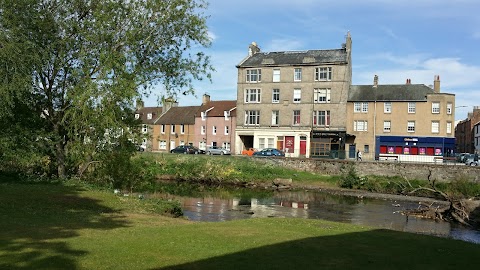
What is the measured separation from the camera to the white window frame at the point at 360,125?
67375 mm

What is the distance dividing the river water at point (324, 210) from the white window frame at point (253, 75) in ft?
104

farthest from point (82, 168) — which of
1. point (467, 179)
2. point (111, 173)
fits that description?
point (467, 179)

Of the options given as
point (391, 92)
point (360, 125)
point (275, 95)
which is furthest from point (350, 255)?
point (391, 92)

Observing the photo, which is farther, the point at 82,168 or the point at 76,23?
the point at 82,168

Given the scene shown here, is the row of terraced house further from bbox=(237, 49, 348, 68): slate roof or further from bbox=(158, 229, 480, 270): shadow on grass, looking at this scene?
bbox=(158, 229, 480, 270): shadow on grass

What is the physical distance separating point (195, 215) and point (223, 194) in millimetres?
13917

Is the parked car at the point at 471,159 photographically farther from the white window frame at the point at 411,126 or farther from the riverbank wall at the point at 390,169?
the riverbank wall at the point at 390,169

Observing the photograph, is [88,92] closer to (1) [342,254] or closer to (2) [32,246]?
(2) [32,246]

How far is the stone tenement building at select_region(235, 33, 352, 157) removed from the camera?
6681 cm

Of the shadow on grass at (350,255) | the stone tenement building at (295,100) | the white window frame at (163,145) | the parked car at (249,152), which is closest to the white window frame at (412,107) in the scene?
the stone tenement building at (295,100)

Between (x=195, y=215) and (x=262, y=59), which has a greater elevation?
(x=262, y=59)

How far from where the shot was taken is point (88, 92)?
2273 centimetres

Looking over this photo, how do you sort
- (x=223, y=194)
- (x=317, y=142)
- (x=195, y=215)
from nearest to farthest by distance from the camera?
(x=195, y=215), (x=223, y=194), (x=317, y=142)

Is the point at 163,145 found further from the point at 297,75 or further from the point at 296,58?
the point at 296,58
